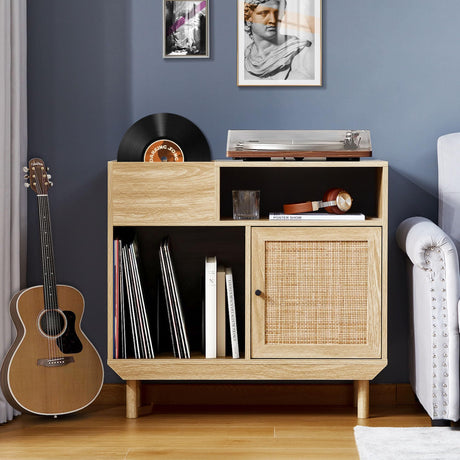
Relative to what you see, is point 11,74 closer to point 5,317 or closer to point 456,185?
point 5,317

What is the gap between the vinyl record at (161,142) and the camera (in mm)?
2439

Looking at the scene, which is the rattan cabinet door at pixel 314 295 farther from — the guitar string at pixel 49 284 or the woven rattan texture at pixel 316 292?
the guitar string at pixel 49 284

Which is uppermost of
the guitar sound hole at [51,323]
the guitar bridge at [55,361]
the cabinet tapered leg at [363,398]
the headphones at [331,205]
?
the headphones at [331,205]

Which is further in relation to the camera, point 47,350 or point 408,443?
point 47,350

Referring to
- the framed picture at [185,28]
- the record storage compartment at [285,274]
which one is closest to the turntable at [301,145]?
the record storage compartment at [285,274]

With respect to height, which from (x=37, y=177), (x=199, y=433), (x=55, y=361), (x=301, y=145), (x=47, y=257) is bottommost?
(x=199, y=433)

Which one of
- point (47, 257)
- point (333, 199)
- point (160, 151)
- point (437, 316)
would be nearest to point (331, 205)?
point (333, 199)

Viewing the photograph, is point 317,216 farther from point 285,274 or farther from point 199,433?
point 199,433

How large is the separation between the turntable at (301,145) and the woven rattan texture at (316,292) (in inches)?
12.0

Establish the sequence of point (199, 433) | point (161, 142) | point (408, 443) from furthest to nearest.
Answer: point (161, 142), point (199, 433), point (408, 443)

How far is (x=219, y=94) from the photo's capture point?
8.57ft

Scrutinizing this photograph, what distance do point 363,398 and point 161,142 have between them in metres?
1.18

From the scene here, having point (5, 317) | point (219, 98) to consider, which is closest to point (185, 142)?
point (219, 98)

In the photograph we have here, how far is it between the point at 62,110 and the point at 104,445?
1.29 m
